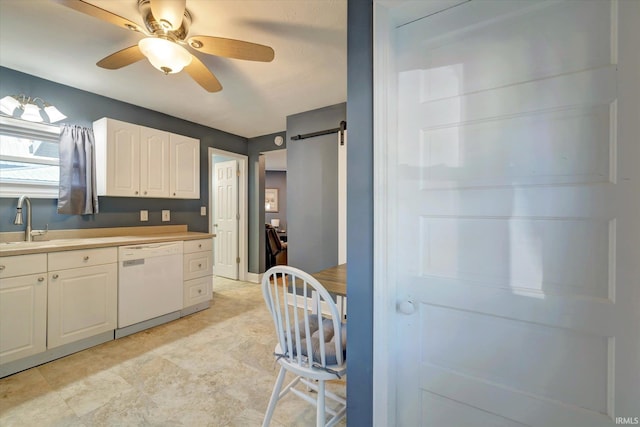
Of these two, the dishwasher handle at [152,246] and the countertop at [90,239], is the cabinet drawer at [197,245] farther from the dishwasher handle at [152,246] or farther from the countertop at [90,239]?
the dishwasher handle at [152,246]

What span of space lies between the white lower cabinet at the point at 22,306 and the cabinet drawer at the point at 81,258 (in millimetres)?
60

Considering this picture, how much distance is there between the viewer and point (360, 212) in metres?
1.04

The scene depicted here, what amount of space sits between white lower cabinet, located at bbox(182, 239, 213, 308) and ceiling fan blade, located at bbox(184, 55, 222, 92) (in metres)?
1.74

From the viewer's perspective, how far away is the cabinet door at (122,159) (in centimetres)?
256

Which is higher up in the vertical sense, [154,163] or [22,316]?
[154,163]

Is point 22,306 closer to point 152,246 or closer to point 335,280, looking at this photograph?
point 152,246

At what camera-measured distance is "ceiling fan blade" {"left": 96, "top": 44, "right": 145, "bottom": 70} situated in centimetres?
162

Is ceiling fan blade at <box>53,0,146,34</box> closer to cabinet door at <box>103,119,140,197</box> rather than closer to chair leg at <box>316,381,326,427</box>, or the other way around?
cabinet door at <box>103,119,140,197</box>

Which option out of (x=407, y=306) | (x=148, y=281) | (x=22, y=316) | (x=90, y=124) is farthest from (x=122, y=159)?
(x=407, y=306)

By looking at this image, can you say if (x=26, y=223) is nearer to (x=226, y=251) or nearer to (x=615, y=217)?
(x=226, y=251)

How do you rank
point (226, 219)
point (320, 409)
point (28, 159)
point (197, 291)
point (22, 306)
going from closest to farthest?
point (320, 409)
point (22, 306)
point (28, 159)
point (197, 291)
point (226, 219)

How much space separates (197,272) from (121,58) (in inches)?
85.5

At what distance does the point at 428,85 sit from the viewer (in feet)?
3.18

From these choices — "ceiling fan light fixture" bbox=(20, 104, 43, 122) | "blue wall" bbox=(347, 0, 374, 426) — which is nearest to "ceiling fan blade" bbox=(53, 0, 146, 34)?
"blue wall" bbox=(347, 0, 374, 426)
